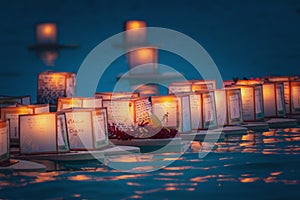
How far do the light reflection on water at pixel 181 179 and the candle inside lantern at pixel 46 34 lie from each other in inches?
181

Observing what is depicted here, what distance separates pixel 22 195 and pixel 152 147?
264 cm

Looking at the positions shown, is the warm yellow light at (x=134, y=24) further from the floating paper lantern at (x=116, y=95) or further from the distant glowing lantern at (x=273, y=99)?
the floating paper lantern at (x=116, y=95)

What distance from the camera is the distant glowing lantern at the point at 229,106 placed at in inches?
350

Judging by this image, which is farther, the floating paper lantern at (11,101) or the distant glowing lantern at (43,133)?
the floating paper lantern at (11,101)

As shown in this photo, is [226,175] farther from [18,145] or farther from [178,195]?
[18,145]

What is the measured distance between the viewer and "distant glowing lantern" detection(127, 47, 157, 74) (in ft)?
38.8

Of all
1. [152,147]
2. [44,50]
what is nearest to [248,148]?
[152,147]

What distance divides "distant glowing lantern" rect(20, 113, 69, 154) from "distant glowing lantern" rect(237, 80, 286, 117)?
3.82 meters

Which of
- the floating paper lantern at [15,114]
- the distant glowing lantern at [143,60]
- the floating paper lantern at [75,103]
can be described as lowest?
the floating paper lantern at [15,114]

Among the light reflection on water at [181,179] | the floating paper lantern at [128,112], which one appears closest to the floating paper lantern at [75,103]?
the floating paper lantern at [128,112]

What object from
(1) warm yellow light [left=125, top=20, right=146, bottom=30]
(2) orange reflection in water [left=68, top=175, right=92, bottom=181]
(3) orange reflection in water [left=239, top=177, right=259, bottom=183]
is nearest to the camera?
(3) orange reflection in water [left=239, top=177, right=259, bottom=183]

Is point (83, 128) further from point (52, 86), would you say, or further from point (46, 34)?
point (46, 34)

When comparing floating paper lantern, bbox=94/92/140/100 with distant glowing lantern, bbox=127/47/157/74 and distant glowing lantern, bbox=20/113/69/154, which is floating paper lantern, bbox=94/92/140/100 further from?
distant glowing lantern, bbox=127/47/157/74

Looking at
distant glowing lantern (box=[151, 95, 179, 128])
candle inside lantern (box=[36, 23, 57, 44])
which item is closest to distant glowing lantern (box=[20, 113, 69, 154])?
distant glowing lantern (box=[151, 95, 179, 128])
